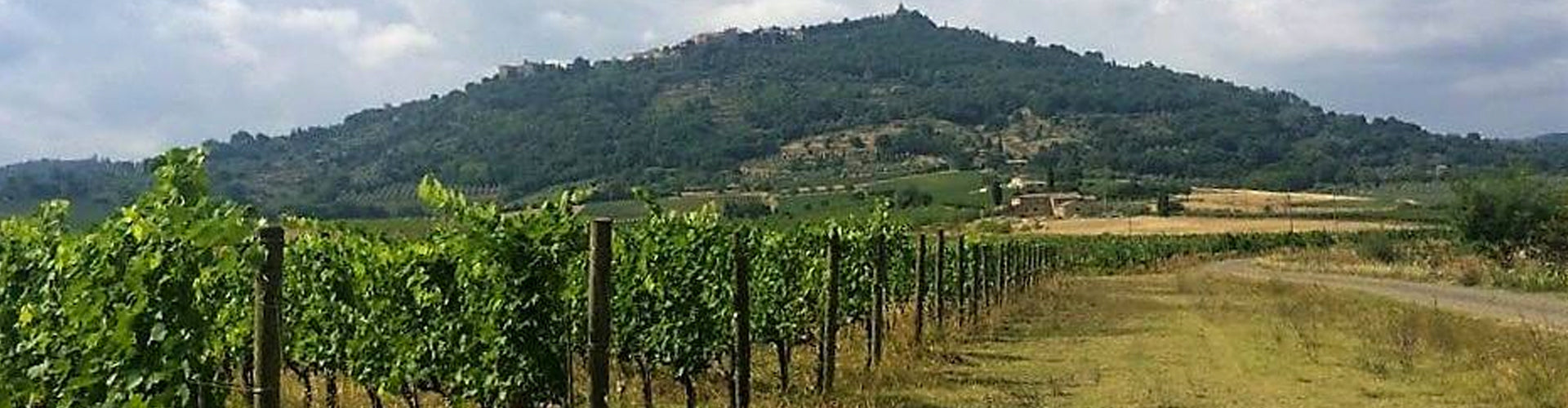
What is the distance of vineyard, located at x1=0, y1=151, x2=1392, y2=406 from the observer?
5.46m

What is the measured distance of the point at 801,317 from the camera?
15.6 m

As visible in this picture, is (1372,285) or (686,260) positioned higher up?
(686,260)

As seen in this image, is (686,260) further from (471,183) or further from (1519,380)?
Result: (471,183)

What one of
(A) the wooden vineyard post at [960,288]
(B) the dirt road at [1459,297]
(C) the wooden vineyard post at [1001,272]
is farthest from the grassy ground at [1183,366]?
(C) the wooden vineyard post at [1001,272]

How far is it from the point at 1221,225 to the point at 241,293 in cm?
9065

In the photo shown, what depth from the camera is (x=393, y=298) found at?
33.4ft

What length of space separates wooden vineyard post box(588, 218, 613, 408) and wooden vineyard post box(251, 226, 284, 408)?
2453mm

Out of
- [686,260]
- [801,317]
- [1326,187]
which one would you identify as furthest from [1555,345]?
[1326,187]

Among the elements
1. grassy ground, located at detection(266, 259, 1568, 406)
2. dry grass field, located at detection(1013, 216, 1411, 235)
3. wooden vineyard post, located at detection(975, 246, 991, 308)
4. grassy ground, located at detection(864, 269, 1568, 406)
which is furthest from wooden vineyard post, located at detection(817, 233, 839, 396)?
dry grass field, located at detection(1013, 216, 1411, 235)

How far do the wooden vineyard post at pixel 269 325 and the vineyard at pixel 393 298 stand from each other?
0.02 metres

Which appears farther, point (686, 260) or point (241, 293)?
point (686, 260)

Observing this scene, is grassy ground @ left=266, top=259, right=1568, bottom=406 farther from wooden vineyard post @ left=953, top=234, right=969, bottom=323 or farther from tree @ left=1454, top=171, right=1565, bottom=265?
tree @ left=1454, top=171, right=1565, bottom=265

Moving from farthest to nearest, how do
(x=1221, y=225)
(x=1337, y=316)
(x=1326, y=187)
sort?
(x=1326, y=187) < (x=1221, y=225) < (x=1337, y=316)

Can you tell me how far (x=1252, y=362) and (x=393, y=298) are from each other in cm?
1203
